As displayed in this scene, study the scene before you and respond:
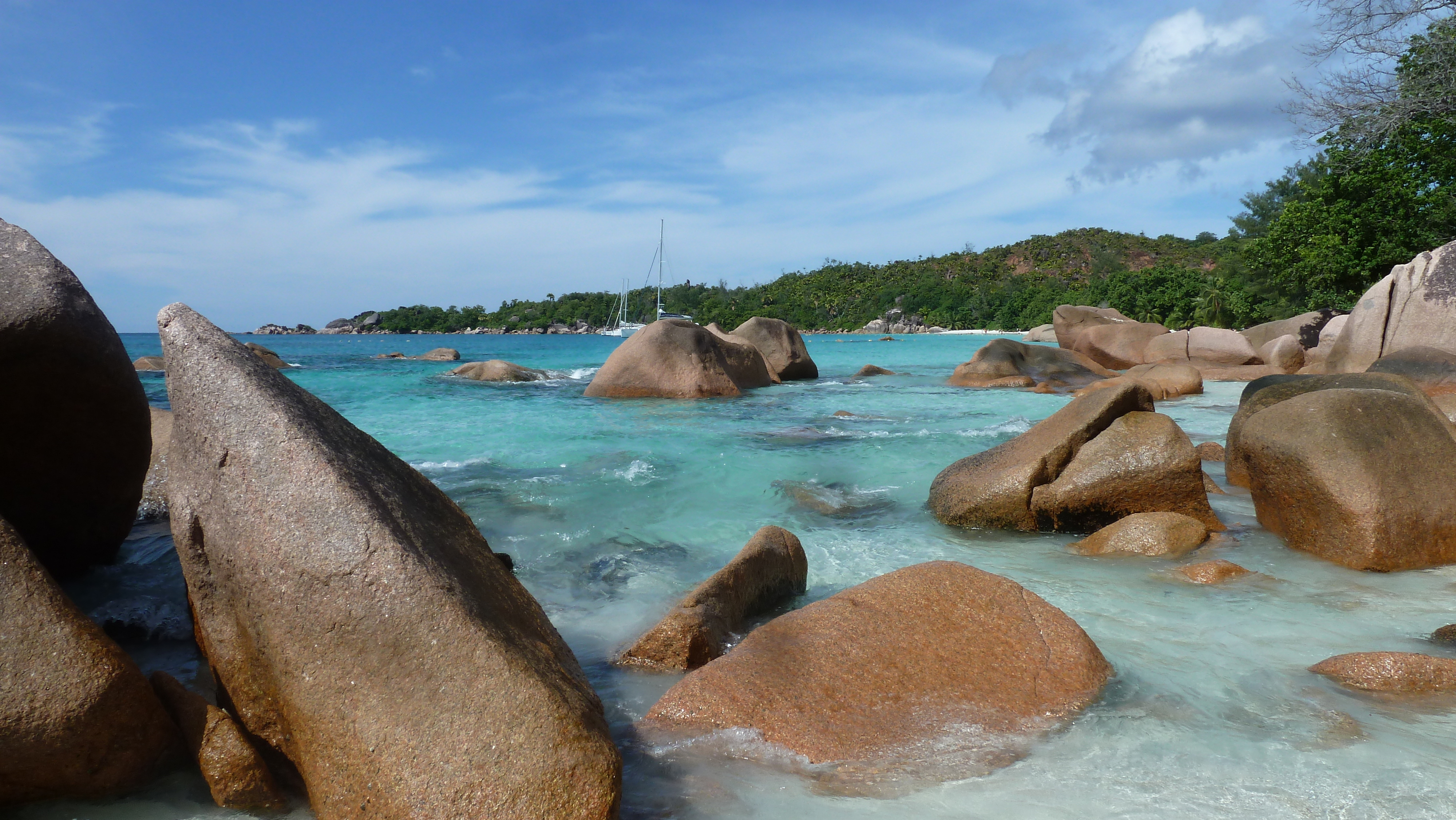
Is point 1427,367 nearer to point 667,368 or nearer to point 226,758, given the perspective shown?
point 667,368

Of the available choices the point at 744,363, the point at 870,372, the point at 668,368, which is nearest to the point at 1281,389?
the point at 668,368

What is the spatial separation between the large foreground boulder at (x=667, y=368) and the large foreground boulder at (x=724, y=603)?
10847mm

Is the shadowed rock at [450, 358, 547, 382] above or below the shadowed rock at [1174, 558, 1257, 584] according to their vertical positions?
above

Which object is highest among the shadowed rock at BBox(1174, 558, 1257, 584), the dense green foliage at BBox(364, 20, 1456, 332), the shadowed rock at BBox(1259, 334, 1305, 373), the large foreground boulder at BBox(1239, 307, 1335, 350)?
the dense green foliage at BBox(364, 20, 1456, 332)

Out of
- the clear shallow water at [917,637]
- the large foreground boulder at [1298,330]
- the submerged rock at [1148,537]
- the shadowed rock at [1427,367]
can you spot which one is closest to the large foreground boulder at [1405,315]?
the shadowed rock at [1427,367]

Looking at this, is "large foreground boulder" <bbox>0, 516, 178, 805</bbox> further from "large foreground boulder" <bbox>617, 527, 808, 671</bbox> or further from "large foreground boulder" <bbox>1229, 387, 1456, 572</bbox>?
"large foreground boulder" <bbox>1229, 387, 1456, 572</bbox>

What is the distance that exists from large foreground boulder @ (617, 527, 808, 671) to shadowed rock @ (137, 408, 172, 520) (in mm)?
3465

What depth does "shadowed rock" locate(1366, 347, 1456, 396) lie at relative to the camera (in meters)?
11.2

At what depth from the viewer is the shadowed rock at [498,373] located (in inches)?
822

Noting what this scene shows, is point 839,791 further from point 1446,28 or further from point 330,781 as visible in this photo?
point 1446,28

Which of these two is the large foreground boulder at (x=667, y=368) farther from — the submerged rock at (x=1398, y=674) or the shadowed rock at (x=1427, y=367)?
the submerged rock at (x=1398, y=674)

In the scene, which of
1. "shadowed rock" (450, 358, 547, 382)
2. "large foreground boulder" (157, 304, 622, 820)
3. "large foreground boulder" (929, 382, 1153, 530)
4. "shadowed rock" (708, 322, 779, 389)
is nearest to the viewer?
"large foreground boulder" (157, 304, 622, 820)

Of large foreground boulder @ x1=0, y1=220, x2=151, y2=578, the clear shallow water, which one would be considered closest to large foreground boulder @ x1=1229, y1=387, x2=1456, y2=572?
the clear shallow water

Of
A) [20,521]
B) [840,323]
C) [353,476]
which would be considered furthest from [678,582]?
[840,323]
